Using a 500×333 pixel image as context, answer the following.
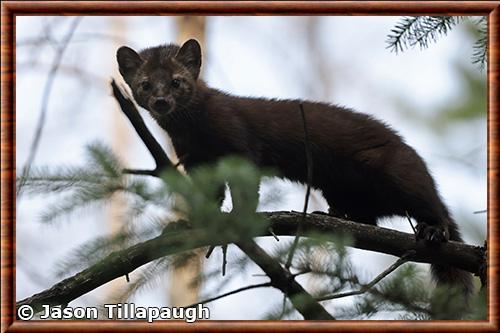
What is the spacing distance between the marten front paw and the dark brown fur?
0.72 m

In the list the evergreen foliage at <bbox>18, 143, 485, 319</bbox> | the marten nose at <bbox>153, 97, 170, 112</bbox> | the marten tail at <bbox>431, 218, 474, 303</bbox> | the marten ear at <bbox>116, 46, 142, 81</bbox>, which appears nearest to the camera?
the evergreen foliage at <bbox>18, 143, 485, 319</bbox>

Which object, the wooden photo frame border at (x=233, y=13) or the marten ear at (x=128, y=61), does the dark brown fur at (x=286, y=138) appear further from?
the wooden photo frame border at (x=233, y=13)

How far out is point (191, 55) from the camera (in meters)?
6.81

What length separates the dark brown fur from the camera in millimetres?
6312

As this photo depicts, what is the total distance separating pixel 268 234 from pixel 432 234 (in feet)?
4.99

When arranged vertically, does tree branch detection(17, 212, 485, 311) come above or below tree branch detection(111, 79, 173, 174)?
below

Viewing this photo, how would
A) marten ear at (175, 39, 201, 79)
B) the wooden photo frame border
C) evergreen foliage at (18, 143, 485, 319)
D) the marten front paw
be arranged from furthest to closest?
marten ear at (175, 39, 201, 79) < the marten front paw < the wooden photo frame border < evergreen foliage at (18, 143, 485, 319)

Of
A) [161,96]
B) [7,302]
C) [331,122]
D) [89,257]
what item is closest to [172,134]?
[161,96]

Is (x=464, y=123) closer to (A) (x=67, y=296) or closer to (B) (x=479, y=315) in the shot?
(B) (x=479, y=315)

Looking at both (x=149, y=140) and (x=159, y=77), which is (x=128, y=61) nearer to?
(x=159, y=77)

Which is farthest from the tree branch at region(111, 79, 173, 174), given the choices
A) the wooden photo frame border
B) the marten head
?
the marten head

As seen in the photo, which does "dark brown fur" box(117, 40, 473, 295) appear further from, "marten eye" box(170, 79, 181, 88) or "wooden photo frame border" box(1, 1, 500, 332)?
"wooden photo frame border" box(1, 1, 500, 332)

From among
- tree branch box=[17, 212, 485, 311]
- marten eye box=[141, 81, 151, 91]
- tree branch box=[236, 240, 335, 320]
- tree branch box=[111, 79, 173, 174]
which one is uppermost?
marten eye box=[141, 81, 151, 91]

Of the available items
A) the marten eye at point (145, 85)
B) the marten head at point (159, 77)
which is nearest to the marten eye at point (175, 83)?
the marten head at point (159, 77)
